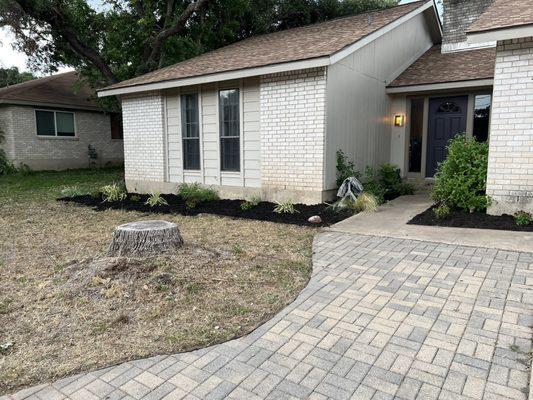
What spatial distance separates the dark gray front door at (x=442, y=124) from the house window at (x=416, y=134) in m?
0.25

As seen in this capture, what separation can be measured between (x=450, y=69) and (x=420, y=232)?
6144mm

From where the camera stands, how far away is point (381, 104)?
10.2m

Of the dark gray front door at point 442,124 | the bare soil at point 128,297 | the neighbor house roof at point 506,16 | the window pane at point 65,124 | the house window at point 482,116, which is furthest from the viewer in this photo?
the window pane at point 65,124

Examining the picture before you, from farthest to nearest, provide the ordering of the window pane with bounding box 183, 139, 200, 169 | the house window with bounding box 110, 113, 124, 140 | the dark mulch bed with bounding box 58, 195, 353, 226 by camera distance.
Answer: the house window with bounding box 110, 113, 124, 140
the window pane with bounding box 183, 139, 200, 169
the dark mulch bed with bounding box 58, 195, 353, 226

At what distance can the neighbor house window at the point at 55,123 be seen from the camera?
1792 centimetres

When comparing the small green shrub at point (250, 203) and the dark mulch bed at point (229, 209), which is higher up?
the small green shrub at point (250, 203)

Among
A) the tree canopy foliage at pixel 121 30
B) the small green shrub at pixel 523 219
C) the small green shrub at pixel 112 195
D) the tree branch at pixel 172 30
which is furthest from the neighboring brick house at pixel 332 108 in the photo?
the tree canopy foliage at pixel 121 30

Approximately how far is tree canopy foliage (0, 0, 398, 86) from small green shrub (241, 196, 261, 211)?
802 centimetres

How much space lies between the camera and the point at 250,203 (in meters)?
8.48

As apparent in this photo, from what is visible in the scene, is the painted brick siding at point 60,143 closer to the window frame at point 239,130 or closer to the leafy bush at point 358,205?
the window frame at point 239,130

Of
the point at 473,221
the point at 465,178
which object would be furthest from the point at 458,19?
the point at 473,221

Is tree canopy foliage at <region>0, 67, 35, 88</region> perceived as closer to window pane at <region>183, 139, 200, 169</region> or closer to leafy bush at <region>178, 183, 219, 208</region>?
window pane at <region>183, 139, 200, 169</region>

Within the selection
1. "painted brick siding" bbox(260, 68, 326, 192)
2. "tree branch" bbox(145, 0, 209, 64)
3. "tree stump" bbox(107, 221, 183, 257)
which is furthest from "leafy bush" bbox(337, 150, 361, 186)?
"tree branch" bbox(145, 0, 209, 64)

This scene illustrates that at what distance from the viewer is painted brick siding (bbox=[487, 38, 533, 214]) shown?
624cm
